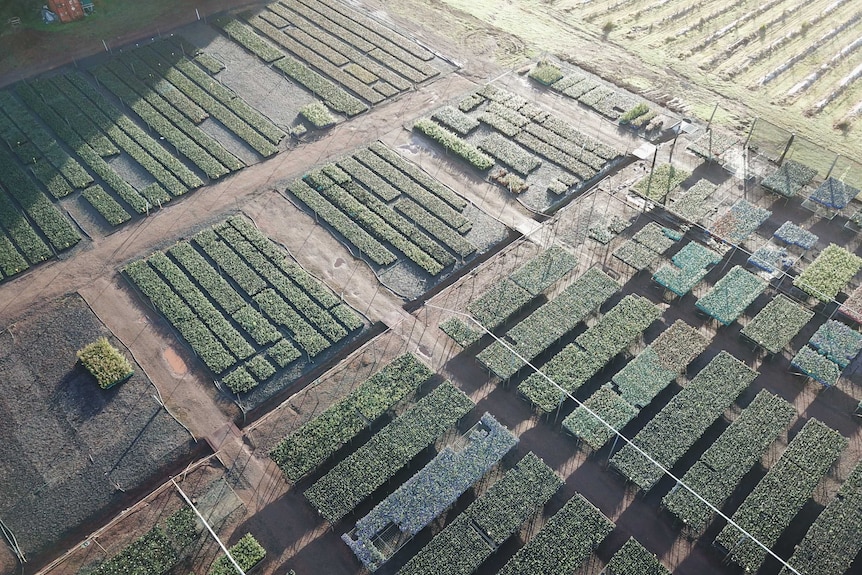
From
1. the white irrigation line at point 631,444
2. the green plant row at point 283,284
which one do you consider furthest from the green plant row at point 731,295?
the green plant row at point 283,284

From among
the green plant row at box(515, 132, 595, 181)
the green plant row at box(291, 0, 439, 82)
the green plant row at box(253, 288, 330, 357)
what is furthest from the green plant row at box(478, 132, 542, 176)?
the green plant row at box(253, 288, 330, 357)

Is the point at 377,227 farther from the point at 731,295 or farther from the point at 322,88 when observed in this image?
the point at 731,295

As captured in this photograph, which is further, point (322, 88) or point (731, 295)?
point (322, 88)

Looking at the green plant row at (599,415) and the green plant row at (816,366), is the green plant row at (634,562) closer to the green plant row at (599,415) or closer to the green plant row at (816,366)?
the green plant row at (599,415)

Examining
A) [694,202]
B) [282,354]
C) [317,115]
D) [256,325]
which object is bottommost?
[694,202]

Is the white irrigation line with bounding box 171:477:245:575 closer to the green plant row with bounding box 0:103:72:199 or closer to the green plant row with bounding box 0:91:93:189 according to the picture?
the green plant row with bounding box 0:103:72:199

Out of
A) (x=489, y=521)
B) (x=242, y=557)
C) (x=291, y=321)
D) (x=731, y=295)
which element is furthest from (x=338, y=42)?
(x=242, y=557)
